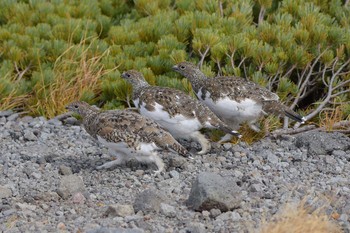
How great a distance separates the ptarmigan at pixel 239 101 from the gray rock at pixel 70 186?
67.4 inches

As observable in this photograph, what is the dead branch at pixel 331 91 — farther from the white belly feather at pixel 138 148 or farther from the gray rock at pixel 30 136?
the gray rock at pixel 30 136

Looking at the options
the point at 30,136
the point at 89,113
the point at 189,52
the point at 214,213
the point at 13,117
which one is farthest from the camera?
the point at 189,52

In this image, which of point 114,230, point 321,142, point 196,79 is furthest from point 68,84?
point 114,230

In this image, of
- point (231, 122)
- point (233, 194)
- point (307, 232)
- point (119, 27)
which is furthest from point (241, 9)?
point (307, 232)

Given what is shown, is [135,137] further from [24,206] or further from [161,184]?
[24,206]

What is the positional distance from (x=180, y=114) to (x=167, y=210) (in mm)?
1517

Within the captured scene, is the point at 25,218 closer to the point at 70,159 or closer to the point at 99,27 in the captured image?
the point at 70,159

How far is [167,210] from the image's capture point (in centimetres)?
593

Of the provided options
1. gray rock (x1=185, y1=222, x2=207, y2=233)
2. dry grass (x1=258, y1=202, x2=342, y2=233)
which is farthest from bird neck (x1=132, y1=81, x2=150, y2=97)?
dry grass (x1=258, y1=202, x2=342, y2=233)

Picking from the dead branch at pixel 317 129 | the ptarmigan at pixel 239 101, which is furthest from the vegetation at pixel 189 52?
the ptarmigan at pixel 239 101

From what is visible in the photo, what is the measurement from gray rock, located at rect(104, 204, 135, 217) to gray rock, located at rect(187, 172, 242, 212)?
0.44 m

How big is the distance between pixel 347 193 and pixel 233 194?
3.18 feet

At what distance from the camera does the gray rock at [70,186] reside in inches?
249

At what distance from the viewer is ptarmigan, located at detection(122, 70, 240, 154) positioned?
24.0ft
